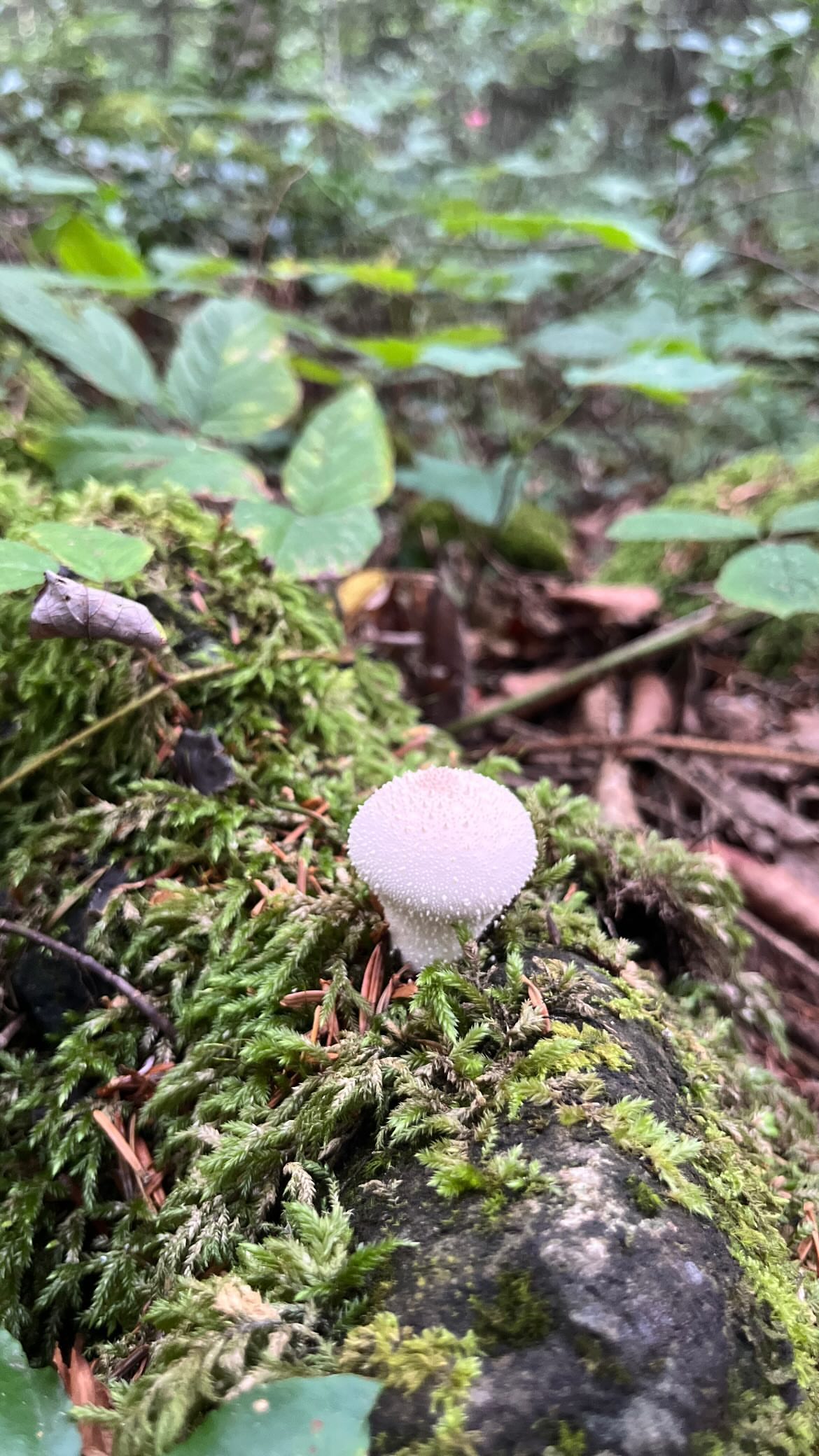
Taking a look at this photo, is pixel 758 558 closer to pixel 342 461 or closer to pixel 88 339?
pixel 342 461

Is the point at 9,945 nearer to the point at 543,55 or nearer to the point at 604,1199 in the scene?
the point at 604,1199

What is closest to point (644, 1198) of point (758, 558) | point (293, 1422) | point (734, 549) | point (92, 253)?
point (293, 1422)

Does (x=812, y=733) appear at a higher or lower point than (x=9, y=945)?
lower

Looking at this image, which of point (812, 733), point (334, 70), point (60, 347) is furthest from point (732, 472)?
point (334, 70)

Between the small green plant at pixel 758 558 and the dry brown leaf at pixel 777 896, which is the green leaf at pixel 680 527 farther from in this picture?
the dry brown leaf at pixel 777 896

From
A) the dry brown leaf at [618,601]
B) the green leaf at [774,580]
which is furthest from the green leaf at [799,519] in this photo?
the dry brown leaf at [618,601]

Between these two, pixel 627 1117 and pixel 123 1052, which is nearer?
pixel 627 1117
